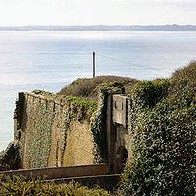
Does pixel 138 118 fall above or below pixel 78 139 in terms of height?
above

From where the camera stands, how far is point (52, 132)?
27203 millimetres

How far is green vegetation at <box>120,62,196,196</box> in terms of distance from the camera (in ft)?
52.1

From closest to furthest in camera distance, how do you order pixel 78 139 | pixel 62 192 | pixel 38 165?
pixel 62 192
pixel 78 139
pixel 38 165

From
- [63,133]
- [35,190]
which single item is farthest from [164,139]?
[63,133]

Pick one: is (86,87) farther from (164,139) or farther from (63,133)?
(164,139)

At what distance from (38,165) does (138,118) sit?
10591 mm

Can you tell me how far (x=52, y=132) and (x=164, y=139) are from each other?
11.3m

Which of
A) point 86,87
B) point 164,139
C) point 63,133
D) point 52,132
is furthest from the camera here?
point 86,87

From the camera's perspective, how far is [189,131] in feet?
52.8

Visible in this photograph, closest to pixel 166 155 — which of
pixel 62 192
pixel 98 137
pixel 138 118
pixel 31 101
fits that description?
pixel 138 118

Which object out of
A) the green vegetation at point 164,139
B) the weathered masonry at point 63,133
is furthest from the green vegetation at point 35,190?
the weathered masonry at point 63,133

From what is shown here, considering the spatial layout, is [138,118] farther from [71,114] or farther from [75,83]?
[75,83]

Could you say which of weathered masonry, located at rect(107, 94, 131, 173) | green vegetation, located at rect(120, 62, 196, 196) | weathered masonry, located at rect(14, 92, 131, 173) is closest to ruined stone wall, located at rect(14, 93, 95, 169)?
weathered masonry, located at rect(14, 92, 131, 173)

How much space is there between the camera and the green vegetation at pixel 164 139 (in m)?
15.9
